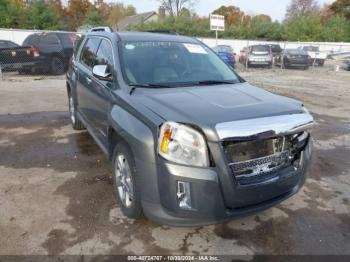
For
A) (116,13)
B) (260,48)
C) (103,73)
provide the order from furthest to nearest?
1. (116,13)
2. (260,48)
3. (103,73)

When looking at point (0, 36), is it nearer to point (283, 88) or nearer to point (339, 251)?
point (283, 88)

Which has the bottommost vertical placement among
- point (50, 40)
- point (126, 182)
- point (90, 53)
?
point (126, 182)

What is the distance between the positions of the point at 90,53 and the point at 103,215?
2564 mm

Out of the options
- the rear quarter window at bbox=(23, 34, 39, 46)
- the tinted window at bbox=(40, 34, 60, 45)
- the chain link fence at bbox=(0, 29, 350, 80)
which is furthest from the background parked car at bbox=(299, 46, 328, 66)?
the rear quarter window at bbox=(23, 34, 39, 46)

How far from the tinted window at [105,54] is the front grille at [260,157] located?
1.83 m

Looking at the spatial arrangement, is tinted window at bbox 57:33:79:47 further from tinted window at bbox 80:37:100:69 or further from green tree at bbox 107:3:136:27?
green tree at bbox 107:3:136:27

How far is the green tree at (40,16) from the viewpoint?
119 feet

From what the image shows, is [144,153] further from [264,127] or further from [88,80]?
[88,80]

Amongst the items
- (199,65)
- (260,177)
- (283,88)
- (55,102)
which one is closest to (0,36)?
(55,102)

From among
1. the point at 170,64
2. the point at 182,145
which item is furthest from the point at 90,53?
A: the point at 182,145

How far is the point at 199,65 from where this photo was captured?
13.5 ft

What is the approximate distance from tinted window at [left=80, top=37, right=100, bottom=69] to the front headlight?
94.2 inches

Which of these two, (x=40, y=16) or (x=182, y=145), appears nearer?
(x=182, y=145)

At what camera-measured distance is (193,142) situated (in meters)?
2.56
